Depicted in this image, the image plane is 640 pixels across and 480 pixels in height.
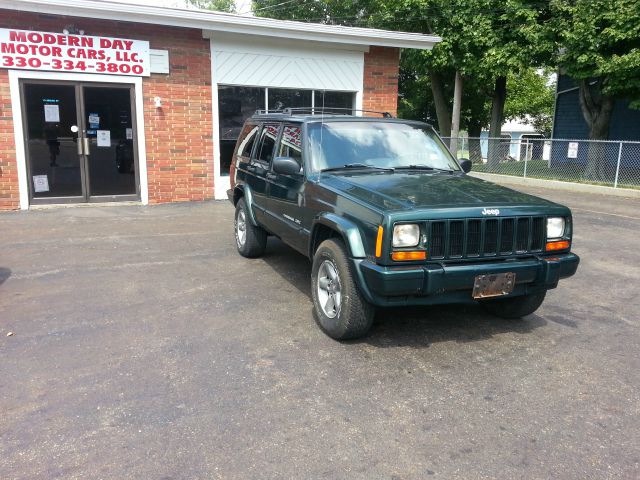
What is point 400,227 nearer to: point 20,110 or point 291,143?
point 291,143

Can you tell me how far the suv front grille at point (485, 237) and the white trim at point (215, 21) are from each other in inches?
353

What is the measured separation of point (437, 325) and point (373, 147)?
1.83 meters

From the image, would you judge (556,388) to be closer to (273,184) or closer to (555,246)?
(555,246)

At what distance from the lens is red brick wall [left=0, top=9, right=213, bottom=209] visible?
35.3 ft

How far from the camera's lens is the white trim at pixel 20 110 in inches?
407

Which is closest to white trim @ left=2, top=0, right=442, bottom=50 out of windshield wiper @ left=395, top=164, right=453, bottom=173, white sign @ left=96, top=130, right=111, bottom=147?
white sign @ left=96, top=130, right=111, bottom=147

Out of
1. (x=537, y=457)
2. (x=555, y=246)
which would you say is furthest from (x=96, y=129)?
(x=537, y=457)

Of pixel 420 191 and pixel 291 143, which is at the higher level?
pixel 291 143

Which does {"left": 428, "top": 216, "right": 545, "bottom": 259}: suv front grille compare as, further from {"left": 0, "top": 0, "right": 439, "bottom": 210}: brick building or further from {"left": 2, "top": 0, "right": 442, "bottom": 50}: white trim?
{"left": 2, "top": 0, "right": 442, "bottom": 50}: white trim

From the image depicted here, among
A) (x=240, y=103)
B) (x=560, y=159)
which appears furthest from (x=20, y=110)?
(x=560, y=159)

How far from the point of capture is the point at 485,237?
4.06 m

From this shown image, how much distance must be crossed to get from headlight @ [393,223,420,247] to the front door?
9.13 meters

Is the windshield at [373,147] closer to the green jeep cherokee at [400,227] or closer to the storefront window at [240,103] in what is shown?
the green jeep cherokee at [400,227]

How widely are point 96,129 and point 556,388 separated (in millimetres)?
10258
